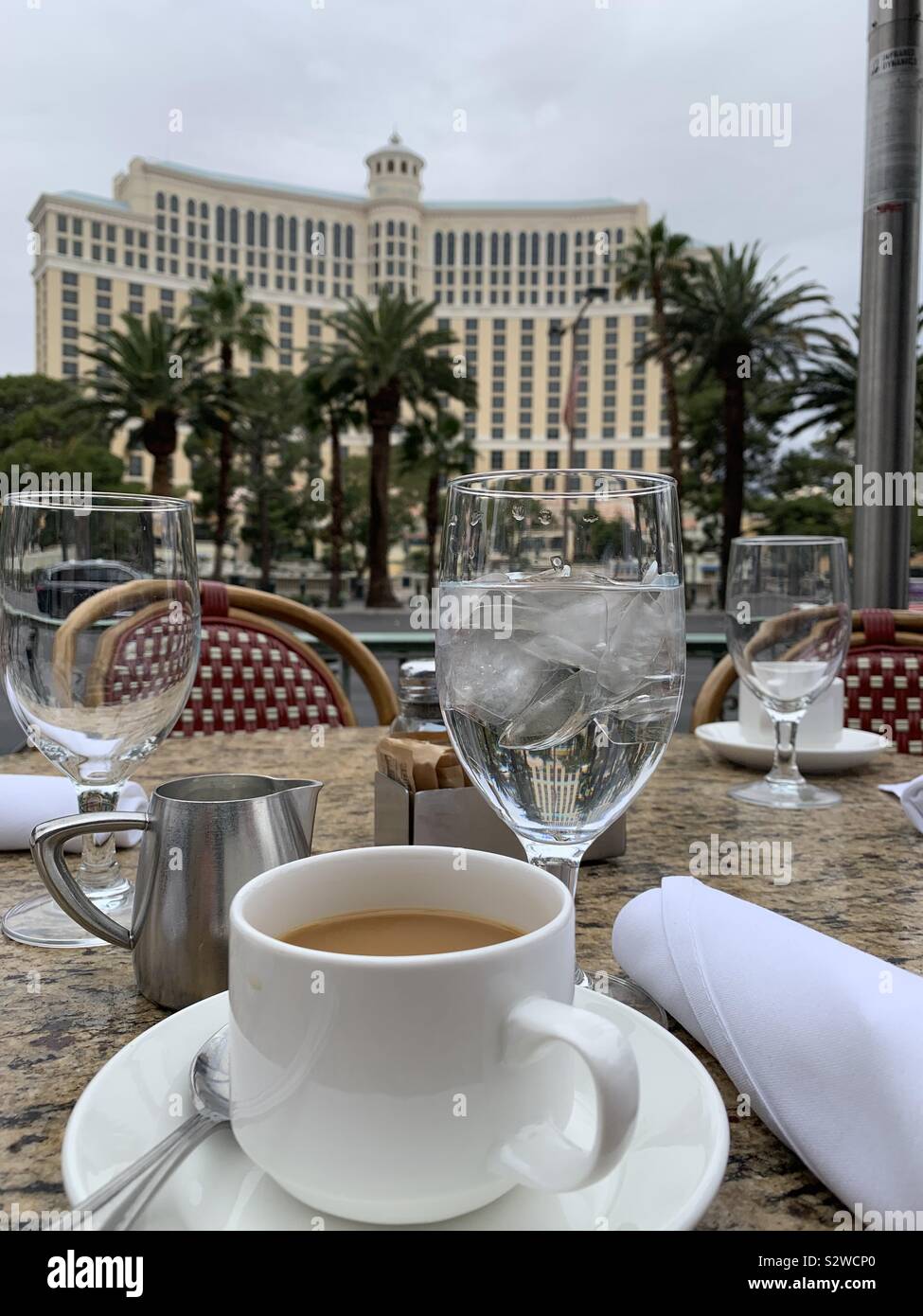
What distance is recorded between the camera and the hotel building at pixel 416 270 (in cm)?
4041

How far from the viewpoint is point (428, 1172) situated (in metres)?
0.24

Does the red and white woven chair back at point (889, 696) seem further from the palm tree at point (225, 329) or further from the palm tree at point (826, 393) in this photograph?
the palm tree at point (225, 329)

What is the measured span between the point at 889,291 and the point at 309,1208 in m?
1.69

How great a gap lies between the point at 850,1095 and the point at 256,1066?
17 cm

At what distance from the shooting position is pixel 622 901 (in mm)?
540

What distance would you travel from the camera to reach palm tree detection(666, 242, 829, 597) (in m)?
14.2

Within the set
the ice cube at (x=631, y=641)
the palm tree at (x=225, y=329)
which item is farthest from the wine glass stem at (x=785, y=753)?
the palm tree at (x=225, y=329)

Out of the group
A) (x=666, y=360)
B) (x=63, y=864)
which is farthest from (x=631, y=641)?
(x=666, y=360)

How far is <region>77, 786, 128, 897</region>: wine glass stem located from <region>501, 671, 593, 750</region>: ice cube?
280mm

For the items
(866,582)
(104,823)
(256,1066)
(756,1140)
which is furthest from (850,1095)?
(866,582)

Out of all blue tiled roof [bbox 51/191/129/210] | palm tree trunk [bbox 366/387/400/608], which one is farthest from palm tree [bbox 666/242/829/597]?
blue tiled roof [bbox 51/191/129/210]

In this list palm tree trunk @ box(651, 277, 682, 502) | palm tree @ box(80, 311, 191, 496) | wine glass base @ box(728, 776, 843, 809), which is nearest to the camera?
wine glass base @ box(728, 776, 843, 809)

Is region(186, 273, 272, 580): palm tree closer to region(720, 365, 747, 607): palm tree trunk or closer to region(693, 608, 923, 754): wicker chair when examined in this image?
region(720, 365, 747, 607): palm tree trunk

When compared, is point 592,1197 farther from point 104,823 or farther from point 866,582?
Answer: point 866,582
